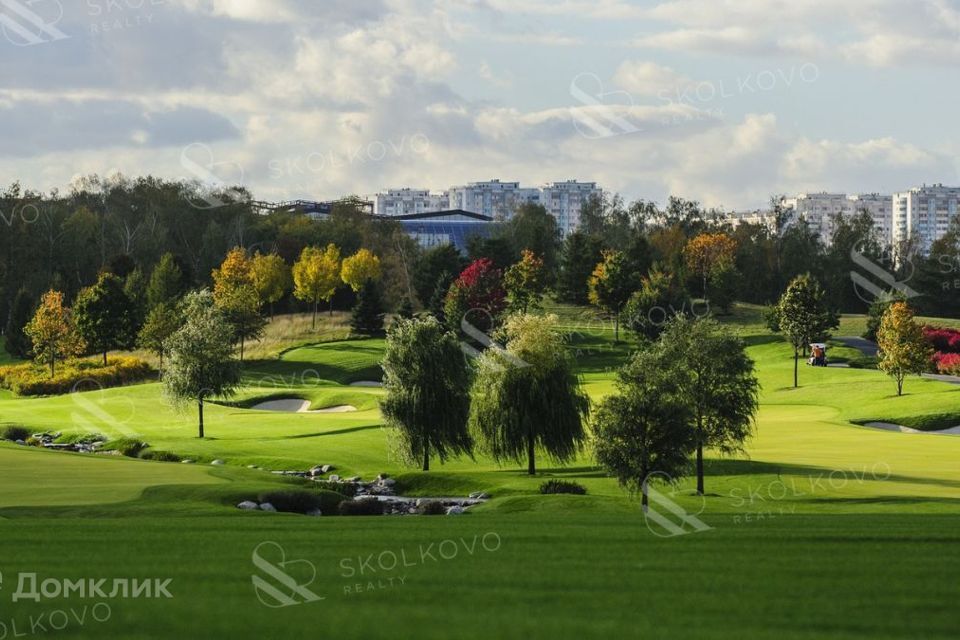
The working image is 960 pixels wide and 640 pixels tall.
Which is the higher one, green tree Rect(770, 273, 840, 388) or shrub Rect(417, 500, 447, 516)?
green tree Rect(770, 273, 840, 388)

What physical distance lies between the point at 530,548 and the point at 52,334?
79.8 meters

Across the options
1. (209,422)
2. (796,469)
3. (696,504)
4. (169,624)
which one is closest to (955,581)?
(169,624)

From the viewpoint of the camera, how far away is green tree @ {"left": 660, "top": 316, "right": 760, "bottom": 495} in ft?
137

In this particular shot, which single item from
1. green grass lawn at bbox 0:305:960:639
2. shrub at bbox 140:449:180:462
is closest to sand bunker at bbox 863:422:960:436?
green grass lawn at bbox 0:305:960:639

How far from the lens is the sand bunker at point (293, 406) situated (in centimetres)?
7912

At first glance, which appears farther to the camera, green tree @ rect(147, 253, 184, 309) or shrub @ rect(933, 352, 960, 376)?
green tree @ rect(147, 253, 184, 309)

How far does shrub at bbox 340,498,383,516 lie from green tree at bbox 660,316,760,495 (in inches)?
470

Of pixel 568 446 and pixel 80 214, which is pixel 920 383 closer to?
pixel 568 446

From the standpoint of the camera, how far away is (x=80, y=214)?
447ft

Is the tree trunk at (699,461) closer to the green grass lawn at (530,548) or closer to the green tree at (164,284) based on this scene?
the green grass lawn at (530,548)

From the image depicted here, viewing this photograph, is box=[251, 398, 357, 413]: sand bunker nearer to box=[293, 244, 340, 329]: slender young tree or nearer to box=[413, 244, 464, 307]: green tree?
box=[293, 244, 340, 329]: slender young tree

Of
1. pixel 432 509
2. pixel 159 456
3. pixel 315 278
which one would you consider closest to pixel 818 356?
pixel 315 278

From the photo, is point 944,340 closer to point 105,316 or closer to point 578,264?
point 578,264

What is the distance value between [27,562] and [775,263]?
452 ft
